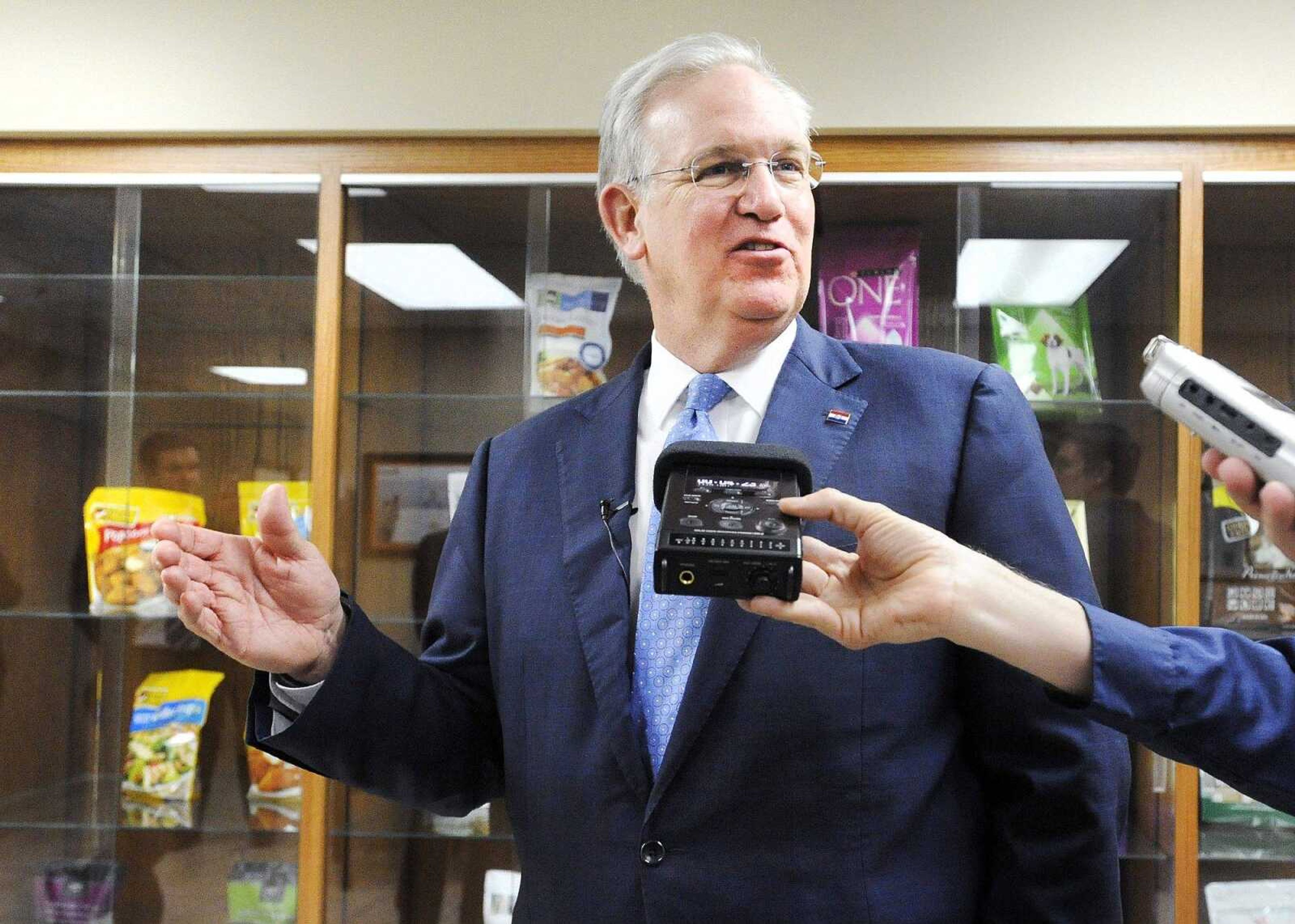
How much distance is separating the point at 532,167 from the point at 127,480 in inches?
46.8

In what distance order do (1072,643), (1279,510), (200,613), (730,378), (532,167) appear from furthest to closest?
1. (532,167)
2. (730,378)
3. (200,613)
4. (1072,643)
5. (1279,510)

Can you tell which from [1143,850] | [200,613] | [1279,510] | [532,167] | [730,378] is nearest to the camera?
[1279,510]

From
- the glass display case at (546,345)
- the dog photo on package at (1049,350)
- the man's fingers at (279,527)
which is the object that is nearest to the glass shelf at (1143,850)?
the glass display case at (546,345)

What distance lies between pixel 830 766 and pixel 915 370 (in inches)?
18.8

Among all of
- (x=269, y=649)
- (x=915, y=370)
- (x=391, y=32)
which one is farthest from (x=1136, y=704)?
(x=391, y=32)

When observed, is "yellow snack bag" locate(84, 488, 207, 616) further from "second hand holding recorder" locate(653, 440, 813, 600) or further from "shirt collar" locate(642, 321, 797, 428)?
"second hand holding recorder" locate(653, 440, 813, 600)

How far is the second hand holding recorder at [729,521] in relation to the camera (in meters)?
0.93

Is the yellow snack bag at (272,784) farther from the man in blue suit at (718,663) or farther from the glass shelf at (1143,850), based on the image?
the glass shelf at (1143,850)

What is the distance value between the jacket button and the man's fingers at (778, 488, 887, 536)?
463 mm

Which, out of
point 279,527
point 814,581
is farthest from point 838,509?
point 279,527

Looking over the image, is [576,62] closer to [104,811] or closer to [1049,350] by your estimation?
[1049,350]

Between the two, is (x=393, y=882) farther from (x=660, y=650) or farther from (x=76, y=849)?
(x=660, y=650)

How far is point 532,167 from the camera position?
8.00 feet

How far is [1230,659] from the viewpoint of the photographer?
3.11ft
